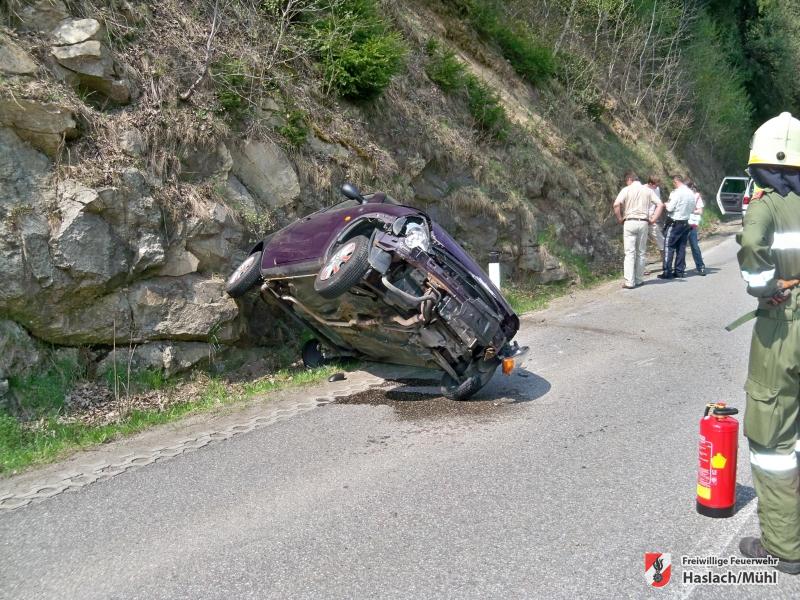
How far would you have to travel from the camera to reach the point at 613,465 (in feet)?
16.7

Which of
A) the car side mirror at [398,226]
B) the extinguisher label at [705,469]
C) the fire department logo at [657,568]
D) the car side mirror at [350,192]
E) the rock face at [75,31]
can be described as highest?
the rock face at [75,31]

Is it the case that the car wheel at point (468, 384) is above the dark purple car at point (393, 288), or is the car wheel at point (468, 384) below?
below

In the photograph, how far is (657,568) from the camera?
12.1 feet

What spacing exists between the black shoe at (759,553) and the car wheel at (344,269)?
11.4 feet

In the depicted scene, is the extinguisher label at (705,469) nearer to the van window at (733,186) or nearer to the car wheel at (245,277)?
the car wheel at (245,277)

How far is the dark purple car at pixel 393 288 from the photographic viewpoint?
618 centimetres

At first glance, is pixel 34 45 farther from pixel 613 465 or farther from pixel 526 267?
pixel 526 267

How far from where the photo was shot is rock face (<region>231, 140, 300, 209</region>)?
9.07 meters

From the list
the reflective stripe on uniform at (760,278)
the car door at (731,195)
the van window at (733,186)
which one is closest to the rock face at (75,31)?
the reflective stripe on uniform at (760,278)

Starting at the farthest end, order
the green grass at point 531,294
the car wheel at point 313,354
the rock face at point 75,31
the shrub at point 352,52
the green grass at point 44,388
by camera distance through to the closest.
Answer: the green grass at point 531,294
the shrub at point 352,52
the car wheel at point 313,354
the rock face at point 75,31
the green grass at point 44,388

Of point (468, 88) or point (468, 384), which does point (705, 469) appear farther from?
point (468, 88)

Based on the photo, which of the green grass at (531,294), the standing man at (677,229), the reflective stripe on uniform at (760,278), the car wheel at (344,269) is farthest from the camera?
the standing man at (677,229)

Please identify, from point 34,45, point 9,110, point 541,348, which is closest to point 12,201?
point 9,110

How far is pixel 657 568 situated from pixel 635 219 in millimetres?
10195
